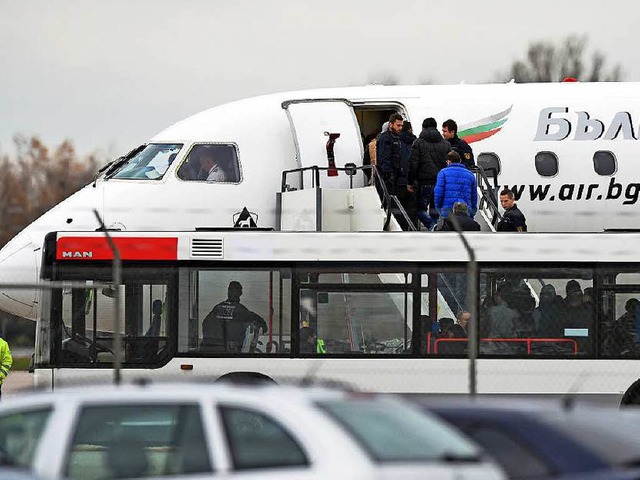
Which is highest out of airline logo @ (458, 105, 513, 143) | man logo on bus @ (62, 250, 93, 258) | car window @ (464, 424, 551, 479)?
airline logo @ (458, 105, 513, 143)

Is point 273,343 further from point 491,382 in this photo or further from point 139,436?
point 139,436

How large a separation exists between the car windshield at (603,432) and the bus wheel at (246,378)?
7.91 m

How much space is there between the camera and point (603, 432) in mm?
9180

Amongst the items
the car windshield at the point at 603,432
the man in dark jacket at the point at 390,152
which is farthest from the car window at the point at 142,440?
the man in dark jacket at the point at 390,152

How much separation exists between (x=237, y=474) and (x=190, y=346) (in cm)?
904

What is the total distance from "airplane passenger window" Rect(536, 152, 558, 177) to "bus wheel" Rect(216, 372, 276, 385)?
6.72m

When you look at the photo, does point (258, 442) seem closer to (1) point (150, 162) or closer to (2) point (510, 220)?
(2) point (510, 220)

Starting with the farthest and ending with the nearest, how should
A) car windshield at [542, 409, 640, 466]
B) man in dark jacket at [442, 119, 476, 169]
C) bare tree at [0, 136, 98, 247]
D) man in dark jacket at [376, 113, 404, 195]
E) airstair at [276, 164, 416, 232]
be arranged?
1. bare tree at [0, 136, 98, 247]
2. man in dark jacket at [442, 119, 476, 169]
3. man in dark jacket at [376, 113, 404, 195]
4. airstair at [276, 164, 416, 232]
5. car windshield at [542, 409, 640, 466]

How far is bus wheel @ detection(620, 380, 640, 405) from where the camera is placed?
1712 cm

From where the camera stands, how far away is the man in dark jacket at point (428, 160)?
20.7 meters

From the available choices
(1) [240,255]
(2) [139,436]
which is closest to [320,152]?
(1) [240,255]

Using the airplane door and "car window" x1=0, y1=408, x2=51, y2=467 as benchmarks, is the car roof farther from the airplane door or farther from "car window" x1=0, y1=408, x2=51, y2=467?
the airplane door

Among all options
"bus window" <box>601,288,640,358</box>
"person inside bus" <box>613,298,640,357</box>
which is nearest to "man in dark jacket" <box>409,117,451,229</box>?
"bus window" <box>601,288,640,358</box>

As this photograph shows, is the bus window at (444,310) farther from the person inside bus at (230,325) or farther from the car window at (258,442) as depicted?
the car window at (258,442)
